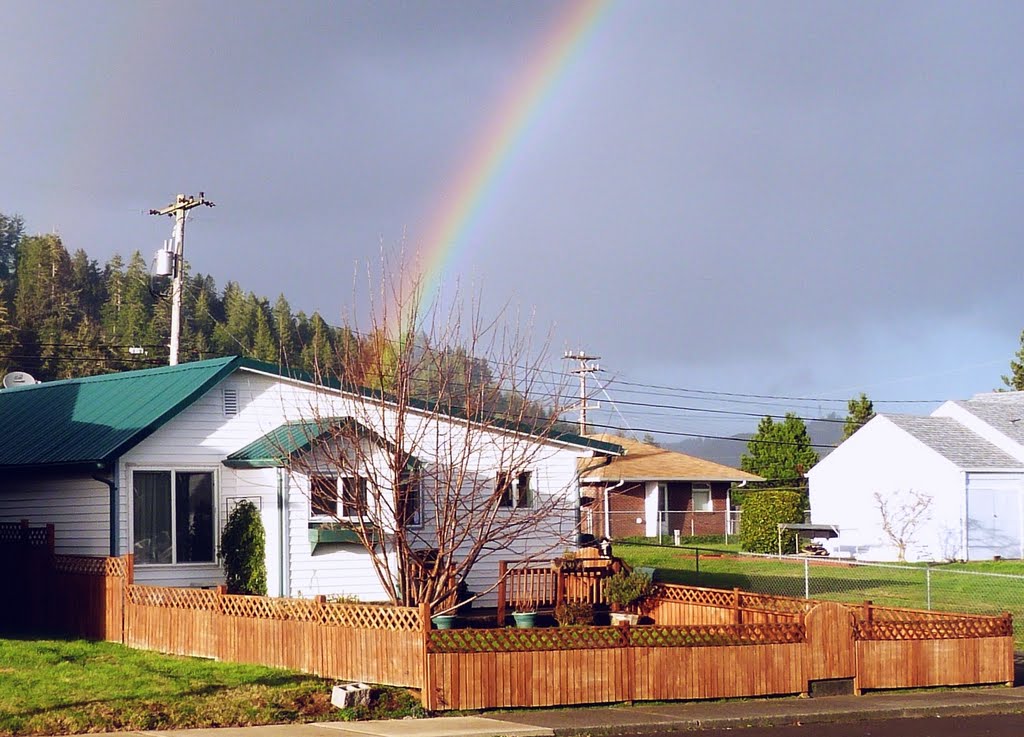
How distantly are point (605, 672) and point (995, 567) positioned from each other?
28.6 meters

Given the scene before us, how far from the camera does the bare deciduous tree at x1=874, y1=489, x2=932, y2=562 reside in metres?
47.4

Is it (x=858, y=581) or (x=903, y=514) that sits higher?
(x=903, y=514)

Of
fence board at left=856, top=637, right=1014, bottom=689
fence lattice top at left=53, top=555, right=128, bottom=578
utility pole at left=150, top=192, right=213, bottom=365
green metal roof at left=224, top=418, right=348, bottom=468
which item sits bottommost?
fence board at left=856, top=637, right=1014, bottom=689

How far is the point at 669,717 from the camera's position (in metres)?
16.4

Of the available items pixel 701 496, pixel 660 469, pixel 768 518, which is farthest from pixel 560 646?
pixel 701 496

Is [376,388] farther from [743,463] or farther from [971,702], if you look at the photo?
[743,463]

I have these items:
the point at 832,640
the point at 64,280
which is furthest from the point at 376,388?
the point at 64,280

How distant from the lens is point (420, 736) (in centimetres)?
1470

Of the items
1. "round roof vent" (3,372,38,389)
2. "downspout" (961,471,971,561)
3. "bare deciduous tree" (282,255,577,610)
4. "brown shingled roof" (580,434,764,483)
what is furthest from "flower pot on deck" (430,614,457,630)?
"brown shingled roof" (580,434,764,483)

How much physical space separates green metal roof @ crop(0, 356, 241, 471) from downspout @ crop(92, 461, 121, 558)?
322mm

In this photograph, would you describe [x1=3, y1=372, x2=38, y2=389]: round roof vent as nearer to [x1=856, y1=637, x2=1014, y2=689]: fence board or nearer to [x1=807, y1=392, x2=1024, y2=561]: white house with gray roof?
[x1=856, y1=637, x2=1014, y2=689]: fence board

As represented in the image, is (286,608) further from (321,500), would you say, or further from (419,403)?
(419,403)

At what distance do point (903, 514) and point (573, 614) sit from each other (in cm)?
2843

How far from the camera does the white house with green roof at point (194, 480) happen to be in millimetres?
23641
